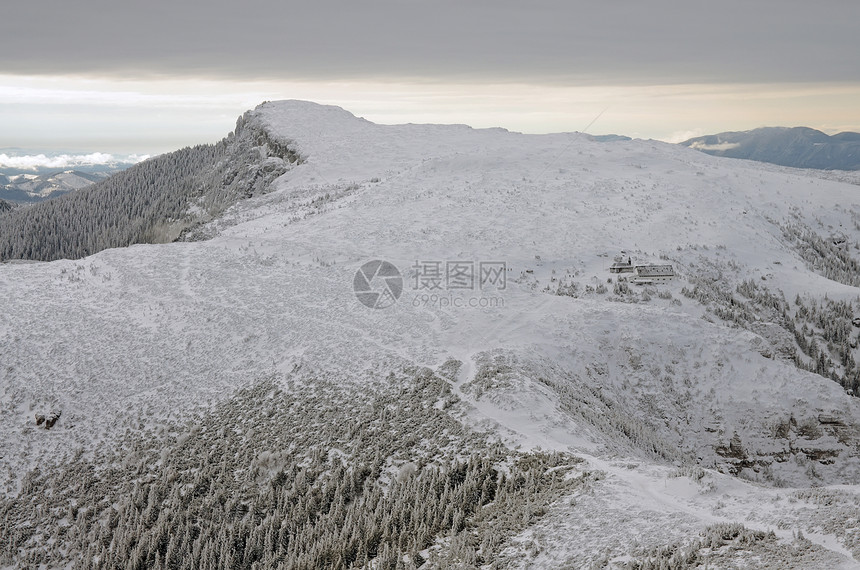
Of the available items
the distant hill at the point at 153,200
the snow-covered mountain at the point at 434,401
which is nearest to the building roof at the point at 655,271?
the snow-covered mountain at the point at 434,401

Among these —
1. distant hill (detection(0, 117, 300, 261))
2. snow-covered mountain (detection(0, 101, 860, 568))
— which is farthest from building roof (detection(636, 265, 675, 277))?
distant hill (detection(0, 117, 300, 261))

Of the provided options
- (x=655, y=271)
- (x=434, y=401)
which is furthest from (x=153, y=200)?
(x=434, y=401)

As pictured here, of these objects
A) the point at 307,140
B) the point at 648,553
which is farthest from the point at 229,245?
the point at 307,140

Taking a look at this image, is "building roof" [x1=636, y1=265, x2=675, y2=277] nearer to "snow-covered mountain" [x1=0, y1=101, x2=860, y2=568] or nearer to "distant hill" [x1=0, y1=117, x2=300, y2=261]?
"snow-covered mountain" [x1=0, y1=101, x2=860, y2=568]

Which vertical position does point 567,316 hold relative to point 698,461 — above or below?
above

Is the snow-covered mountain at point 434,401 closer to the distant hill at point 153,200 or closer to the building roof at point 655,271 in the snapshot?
the building roof at point 655,271

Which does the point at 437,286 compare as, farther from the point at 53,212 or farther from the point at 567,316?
the point at 53,212

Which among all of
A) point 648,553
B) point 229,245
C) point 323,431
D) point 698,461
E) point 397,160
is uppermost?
point 397,160
